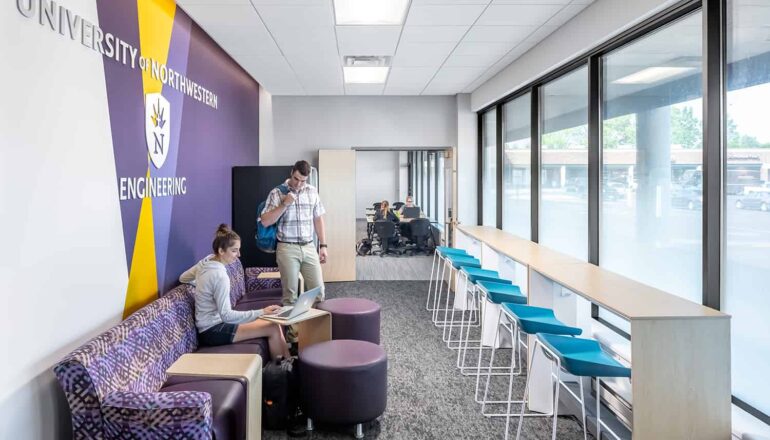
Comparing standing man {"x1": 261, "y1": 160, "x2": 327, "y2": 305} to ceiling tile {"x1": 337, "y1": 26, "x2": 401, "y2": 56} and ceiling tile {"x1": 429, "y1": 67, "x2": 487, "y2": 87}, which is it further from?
ceiling tile {"x1": 429, "y1": 67, "x2": 487, "y2": 87}

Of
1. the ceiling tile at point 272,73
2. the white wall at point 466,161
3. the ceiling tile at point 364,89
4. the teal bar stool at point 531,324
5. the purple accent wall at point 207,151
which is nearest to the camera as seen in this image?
the teal bar stool at point 531,324

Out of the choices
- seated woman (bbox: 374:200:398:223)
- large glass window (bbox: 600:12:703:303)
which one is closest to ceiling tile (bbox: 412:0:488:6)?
large glass window (bbox: 600:12:703:303)

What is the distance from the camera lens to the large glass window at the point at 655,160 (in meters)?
2.65

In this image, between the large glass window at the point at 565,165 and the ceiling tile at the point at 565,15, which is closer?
the ceiling tile at the point at 565,15

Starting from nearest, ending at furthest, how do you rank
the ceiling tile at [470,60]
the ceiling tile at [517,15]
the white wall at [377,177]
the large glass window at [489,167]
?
the ceiling tile at [517,15]
the ceiling tile at [470,60]
the large glass window at [489,167]
the white wall at [377,177]

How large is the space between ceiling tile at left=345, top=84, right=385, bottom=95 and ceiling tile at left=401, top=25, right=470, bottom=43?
2.07m

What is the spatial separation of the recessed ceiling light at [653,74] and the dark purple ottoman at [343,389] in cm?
217

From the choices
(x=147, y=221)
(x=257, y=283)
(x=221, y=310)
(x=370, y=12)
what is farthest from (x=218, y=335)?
(x=370, y=12)

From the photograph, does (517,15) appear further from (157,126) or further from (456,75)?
(157,126)

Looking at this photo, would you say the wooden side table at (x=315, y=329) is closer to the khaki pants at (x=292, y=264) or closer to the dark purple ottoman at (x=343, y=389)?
the dark purple ottoman at (x=343, y=389)

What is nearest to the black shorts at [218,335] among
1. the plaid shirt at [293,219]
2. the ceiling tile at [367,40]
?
the plaid shirt at [293,219]

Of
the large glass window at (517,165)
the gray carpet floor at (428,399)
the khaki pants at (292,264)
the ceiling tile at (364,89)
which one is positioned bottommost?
the gray carpet floor at (428,399)

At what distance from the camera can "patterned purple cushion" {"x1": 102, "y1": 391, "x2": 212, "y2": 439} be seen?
1.95 m

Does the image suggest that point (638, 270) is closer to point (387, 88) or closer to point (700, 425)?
point (700, 425)
